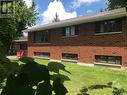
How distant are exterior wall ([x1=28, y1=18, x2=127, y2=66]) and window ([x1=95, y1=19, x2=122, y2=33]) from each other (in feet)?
1.50

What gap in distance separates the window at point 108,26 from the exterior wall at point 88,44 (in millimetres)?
456

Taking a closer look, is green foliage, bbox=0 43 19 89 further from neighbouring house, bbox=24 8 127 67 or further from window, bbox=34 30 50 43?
window, bbox=34 30 50 43

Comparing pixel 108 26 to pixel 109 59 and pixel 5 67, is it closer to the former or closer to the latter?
pixel 109 59

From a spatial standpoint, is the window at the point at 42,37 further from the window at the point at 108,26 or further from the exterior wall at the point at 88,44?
the window at the point at 108,26

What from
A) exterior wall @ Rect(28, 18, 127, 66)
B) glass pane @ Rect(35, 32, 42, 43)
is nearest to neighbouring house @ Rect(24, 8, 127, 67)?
exterior wall @ Rect(28, 18, 127, 66)

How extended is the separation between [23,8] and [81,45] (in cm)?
3566

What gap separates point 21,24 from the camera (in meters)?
65.2

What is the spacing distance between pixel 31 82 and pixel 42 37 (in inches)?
1560

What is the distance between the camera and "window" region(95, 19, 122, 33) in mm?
26216

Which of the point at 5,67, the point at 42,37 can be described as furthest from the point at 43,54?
the point at 5,67

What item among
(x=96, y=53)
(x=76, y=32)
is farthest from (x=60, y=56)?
(x=96, y=53)

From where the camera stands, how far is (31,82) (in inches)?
58.0

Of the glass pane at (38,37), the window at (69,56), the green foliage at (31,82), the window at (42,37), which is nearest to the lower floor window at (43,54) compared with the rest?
the window at (42,37)

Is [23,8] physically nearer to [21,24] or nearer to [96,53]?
[21,24]
